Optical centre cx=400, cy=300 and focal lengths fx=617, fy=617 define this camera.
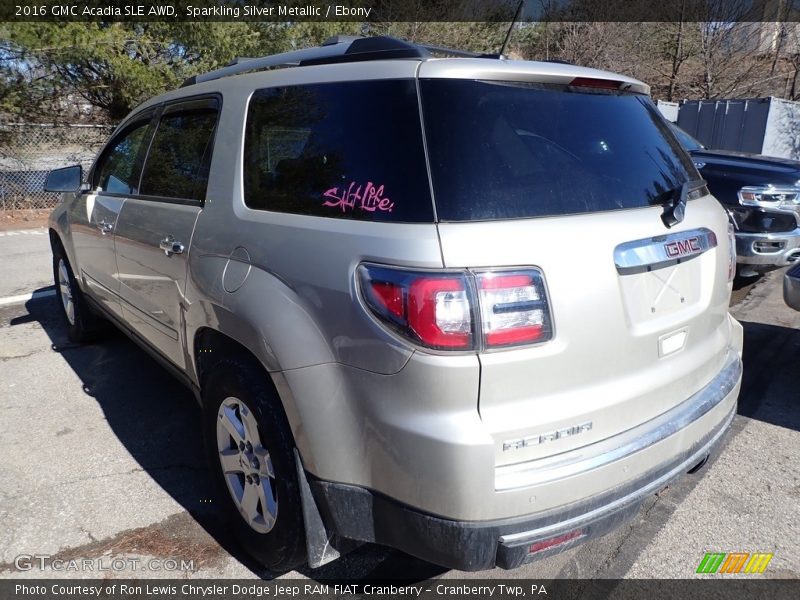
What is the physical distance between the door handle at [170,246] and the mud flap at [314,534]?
47.2 inches

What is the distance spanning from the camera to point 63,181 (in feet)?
14.9

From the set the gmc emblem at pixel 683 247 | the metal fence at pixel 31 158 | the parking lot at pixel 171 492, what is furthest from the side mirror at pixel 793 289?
the metal fence at pixel 31 158

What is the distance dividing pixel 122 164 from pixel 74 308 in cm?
164

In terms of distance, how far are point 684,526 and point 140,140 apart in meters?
3.62

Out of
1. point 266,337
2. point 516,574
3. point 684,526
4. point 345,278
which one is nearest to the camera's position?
point 345,278

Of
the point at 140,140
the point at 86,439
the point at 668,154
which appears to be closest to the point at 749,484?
the point at 668,154

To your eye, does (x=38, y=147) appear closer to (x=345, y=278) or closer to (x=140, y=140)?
(x=140, y=140)

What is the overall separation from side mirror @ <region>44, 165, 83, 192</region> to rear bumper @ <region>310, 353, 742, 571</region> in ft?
11.6

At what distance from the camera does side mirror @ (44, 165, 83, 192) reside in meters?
4.53

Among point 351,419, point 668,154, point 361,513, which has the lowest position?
point 361,513

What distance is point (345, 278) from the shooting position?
75.4 inches

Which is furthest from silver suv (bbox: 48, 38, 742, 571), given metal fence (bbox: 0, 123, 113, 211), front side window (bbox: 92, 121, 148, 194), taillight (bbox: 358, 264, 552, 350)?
metal fence (bbox: 0, 123, 113, 211)

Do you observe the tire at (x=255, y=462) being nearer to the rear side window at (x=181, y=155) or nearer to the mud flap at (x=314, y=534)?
the mud flap at (x=314, y=534)

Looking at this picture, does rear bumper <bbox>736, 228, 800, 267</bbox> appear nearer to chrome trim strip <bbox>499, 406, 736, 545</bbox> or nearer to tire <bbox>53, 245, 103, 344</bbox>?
chrome trim strip <bbox>499, 406, 736, 545</bbox>
